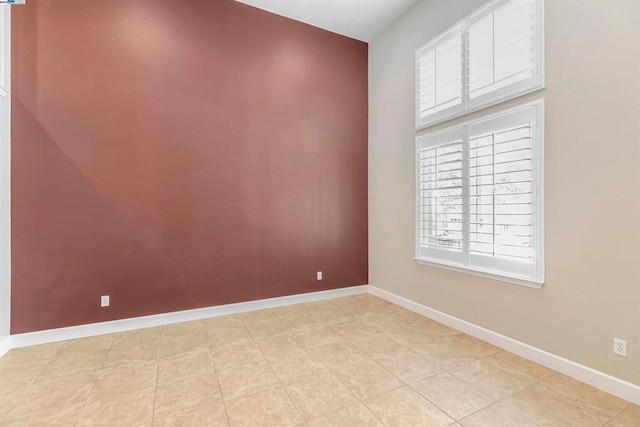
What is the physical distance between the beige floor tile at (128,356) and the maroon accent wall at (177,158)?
0.55 metres

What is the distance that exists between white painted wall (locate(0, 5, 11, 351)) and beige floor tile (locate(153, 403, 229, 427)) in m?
2.01

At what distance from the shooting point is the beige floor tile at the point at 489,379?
2.02 m

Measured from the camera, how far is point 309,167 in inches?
160

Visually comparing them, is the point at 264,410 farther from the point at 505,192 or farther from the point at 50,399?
the point at 505,192

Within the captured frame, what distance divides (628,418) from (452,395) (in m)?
0.98

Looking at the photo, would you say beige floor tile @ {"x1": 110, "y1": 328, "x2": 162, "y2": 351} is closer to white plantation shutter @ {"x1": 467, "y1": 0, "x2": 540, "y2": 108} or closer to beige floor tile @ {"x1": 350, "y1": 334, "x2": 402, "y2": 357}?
beige floor tile @ {"x1": 350, "y1": 334, "x2": 402, "y2": 357}

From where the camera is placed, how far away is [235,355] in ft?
8.32

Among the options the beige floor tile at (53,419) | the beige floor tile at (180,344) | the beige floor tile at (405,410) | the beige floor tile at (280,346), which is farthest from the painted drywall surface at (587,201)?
the beige floor tile at (53,419)

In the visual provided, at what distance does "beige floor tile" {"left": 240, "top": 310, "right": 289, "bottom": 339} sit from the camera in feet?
9.82

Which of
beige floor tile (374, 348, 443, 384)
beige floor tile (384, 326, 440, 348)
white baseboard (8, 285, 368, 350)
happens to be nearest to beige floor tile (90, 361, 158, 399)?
white baseboard (8, 285, 368, 350)

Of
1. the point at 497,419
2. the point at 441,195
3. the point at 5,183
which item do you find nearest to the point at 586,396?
the point at 497,419

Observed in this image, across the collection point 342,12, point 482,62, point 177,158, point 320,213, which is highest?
point 342,12

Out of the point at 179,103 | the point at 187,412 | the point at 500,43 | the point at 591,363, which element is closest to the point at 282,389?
the point at 187,412

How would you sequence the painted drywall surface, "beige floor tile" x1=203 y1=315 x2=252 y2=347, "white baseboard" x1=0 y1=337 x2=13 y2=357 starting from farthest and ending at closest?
"beige floor tile" x1=203 y1=315 x2=252 y2=347 < "white baseboard" x1=0 y1=337 x2=13 y2=357 < the painted drywall surface
